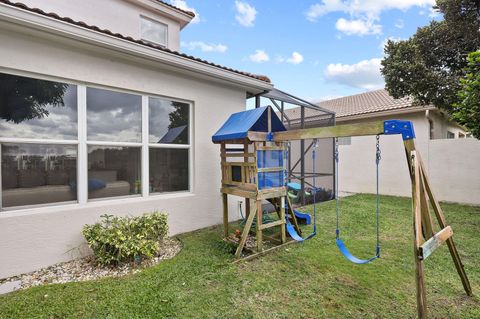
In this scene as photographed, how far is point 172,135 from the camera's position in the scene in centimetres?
496

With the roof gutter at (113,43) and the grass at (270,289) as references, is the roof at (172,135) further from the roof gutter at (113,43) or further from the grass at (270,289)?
the grass at (270,289)

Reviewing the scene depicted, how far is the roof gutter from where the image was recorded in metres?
3.10

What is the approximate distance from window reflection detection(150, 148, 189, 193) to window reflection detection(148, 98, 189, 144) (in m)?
0.23

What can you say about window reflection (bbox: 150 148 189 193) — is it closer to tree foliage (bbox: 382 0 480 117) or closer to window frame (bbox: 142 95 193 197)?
window frame (bbox: 142 95 193 197)

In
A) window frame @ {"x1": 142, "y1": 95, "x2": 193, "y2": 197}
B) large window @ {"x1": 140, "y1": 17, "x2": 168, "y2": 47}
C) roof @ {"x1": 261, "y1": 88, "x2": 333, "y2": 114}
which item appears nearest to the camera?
window frame @ {"x1": 142, "y1": 95, "x2": 193, "y2": 197}

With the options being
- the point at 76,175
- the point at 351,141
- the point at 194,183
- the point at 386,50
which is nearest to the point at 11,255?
the point at 76,175

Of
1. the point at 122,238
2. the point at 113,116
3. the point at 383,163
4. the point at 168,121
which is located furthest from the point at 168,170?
the point at 383,163

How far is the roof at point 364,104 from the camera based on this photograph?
10.3 metres

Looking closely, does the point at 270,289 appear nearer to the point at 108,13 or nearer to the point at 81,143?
the point at 81,143

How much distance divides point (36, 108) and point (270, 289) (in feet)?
13.8

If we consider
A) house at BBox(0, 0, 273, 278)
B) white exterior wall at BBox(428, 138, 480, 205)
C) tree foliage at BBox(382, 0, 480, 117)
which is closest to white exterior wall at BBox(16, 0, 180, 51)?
house at BBox(0, 0, 273, 278)

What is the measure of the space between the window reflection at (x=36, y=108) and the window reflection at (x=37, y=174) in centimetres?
21

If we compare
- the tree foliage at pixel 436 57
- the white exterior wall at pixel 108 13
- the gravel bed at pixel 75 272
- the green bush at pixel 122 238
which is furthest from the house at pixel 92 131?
the tree foliage at pixel 436 57

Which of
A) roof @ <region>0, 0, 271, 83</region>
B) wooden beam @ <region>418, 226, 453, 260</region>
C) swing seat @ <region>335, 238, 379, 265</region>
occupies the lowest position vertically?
swing seat @ <region>335, 238, 379, 265</region>
